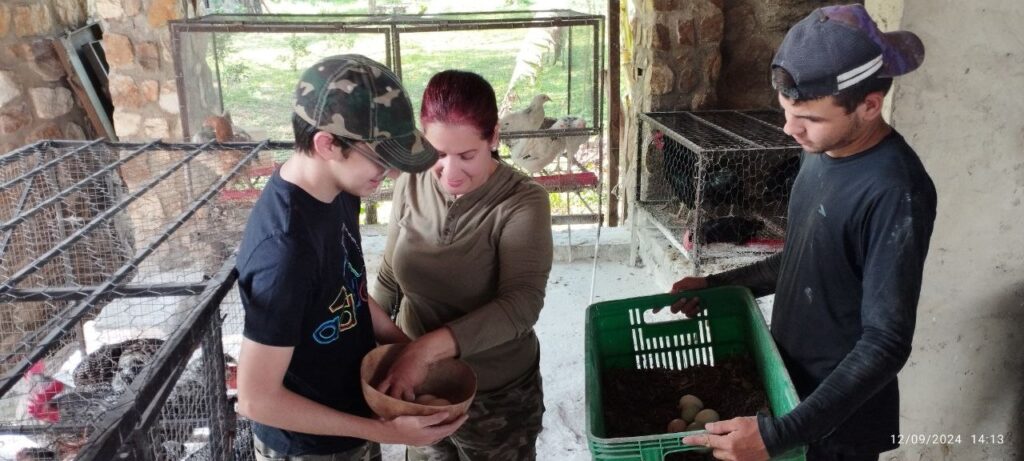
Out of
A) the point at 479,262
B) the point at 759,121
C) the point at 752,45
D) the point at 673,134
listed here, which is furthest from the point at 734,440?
the point at 752,45

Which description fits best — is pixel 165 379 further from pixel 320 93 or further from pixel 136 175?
pixel 136 175

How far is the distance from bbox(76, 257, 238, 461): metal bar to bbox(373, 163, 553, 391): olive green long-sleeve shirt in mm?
408

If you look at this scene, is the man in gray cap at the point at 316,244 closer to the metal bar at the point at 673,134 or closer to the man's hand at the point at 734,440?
the man's hand at the point at 734,440

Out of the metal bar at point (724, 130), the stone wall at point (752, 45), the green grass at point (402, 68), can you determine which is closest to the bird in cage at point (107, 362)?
the green grass at point (402, 68)

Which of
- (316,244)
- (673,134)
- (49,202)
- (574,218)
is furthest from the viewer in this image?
(574,218)

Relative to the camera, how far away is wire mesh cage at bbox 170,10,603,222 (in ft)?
11.9

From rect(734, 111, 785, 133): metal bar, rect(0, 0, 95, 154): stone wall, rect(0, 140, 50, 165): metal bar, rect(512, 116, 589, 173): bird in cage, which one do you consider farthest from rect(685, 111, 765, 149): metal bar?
rect(0, 0, 95, 154): stone wall

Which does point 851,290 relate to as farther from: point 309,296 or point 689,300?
point 309,296

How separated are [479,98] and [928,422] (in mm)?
1604

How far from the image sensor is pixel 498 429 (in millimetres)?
1676

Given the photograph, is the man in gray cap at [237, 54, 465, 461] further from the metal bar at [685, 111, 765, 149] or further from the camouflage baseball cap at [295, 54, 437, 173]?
the metal bar at [685, 111, 765, 149]

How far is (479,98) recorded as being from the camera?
4.72 feet

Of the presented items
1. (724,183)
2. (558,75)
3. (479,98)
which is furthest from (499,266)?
(558,75)

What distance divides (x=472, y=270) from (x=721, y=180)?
216cm
